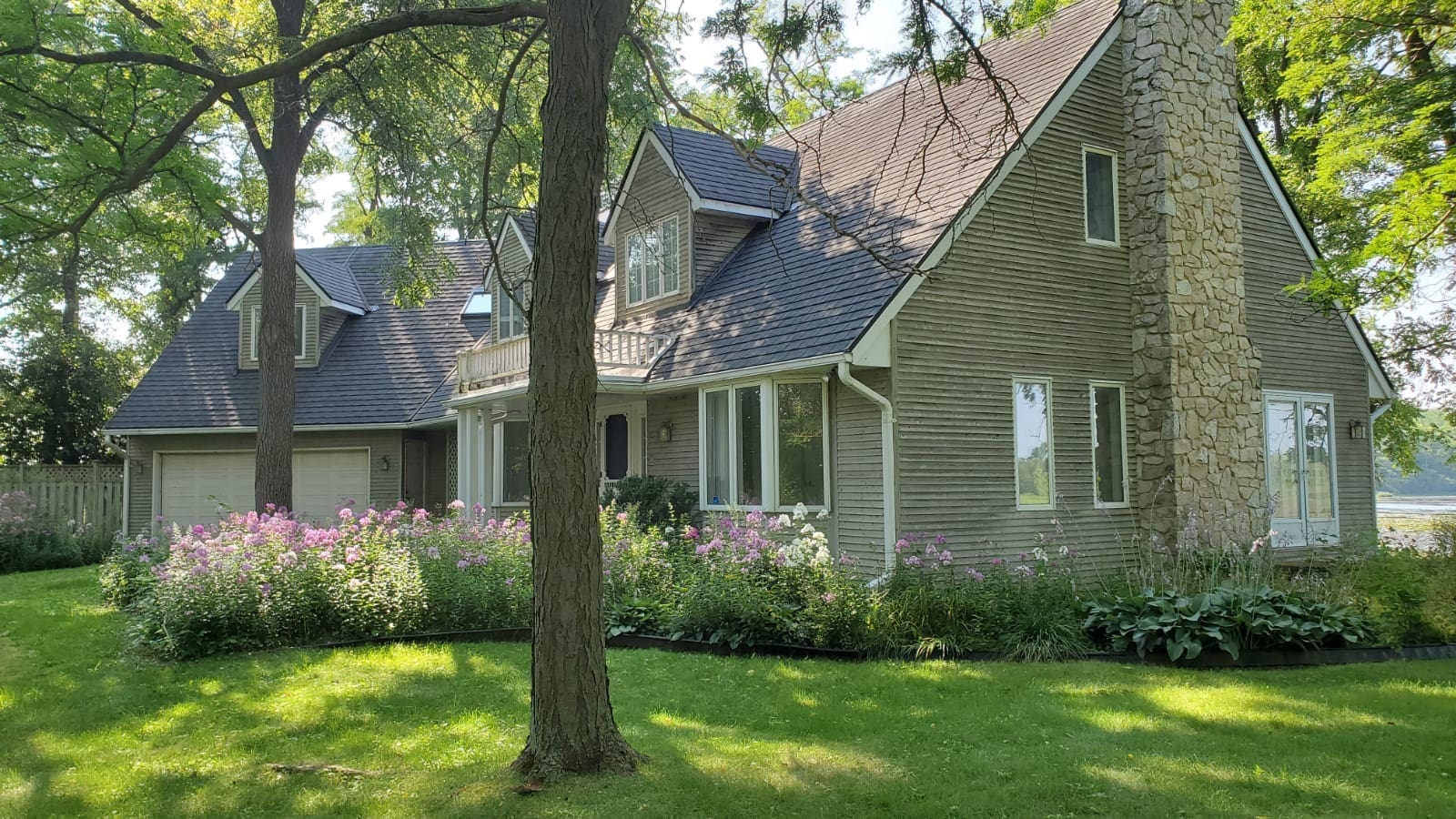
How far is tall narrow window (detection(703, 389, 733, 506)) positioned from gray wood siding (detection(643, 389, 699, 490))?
2.40ft

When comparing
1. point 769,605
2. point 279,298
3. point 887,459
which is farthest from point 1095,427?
point 279,298

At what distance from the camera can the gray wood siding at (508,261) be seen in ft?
63.2

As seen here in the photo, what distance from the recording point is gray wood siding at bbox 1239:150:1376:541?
14688 millimetres

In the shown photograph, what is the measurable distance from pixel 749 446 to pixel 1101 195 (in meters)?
6.16

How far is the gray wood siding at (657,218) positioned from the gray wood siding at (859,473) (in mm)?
Answer: 5092

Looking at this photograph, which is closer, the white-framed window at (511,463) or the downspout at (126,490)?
the white-framed window at (511,463)

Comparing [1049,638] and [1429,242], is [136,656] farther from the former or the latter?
[1429,242]

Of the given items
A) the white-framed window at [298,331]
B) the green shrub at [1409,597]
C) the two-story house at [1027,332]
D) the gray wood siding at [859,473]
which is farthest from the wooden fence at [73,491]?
the green shrub at [1409,597]

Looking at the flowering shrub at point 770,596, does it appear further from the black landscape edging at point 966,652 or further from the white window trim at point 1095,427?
the white window trim at point 1095,427

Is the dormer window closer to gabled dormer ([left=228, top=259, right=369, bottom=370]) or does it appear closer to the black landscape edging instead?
gabled dormer ([left=228, top=259, right=369, bottom=370])

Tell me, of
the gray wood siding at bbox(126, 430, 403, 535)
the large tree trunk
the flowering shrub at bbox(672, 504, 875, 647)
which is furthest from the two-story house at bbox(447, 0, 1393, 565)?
the gray wood siding at bbox(126, 430, 403, 535)

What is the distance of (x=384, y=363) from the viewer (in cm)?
2181

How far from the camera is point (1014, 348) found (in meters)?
12.3

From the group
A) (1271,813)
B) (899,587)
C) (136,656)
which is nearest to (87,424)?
(136,656)
